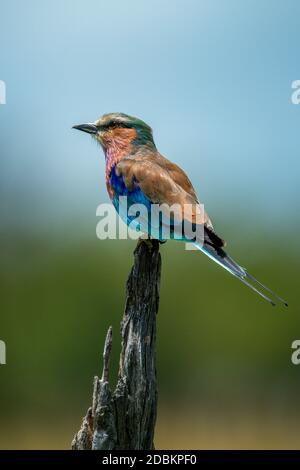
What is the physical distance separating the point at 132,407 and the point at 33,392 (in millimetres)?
6754

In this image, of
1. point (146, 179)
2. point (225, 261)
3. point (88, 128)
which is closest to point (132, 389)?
point (225, 261)

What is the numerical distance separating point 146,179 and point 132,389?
68.3 inches

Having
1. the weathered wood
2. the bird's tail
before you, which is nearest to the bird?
the bird's tail

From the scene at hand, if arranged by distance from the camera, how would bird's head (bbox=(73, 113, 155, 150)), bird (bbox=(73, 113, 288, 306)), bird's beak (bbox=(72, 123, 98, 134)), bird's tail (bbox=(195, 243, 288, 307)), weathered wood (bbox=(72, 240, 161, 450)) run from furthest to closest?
1. bird's beak (bbox=(72, 123, 98, 134))
2. bird's head (bbox=(73, 113, 155, 150))
3. bird (bbox=(73, 113, 288, 306))
4. bird's tail (bbox=(195, 243, 288, 307))
5. weathered wood (bbox=(72, 240, 161, 450))

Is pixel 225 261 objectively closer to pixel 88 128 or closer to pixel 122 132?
pixel 122 132

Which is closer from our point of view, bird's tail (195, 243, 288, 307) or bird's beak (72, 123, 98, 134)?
bird's tail (195, 243, 288, 307)

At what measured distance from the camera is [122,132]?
20.5 feet

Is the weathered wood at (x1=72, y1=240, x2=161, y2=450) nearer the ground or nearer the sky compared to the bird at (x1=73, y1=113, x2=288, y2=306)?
nearer the ground

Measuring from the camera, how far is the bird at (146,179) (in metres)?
5.00

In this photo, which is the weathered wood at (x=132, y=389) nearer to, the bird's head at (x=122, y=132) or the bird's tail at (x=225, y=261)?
the bird's tail at (x=225, y=261)

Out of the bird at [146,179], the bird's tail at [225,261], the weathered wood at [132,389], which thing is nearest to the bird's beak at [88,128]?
the bird at [146,179]

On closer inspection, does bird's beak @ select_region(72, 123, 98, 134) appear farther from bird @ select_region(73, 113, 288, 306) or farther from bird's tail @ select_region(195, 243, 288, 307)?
bird's tail @ select_region(195, 243, 288, 307)

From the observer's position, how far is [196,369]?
34.4ft

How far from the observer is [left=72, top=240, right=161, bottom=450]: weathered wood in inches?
162
